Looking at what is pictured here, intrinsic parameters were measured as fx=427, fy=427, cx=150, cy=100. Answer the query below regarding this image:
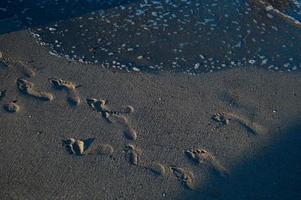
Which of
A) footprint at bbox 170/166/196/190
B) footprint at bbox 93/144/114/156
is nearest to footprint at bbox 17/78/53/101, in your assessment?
footprint at bbox 93/144/114/156

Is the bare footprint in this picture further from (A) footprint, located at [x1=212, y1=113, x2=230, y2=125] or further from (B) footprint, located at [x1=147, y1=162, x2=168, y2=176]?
(A) footprint, located at [x1=212, y1=113, x2=230, y2=125]

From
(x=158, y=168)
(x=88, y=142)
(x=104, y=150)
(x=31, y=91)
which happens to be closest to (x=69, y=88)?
(x=31, y=91)

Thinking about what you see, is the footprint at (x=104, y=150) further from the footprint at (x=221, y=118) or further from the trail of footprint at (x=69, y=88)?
the footprint at (x=221, y=118)

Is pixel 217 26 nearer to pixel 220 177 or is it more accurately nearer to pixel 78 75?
pixel 78 75

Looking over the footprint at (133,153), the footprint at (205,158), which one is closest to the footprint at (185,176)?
the footprint at (205,158)

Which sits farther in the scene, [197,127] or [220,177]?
[197,127]

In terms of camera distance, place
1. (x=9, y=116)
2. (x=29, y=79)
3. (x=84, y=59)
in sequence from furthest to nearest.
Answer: (x=84, y=59), (x=29, y=79), (x=9, y=116)

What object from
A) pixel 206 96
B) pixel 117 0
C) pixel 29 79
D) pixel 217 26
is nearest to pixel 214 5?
pixel 217 26

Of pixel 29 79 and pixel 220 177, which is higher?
pixel 29 79
